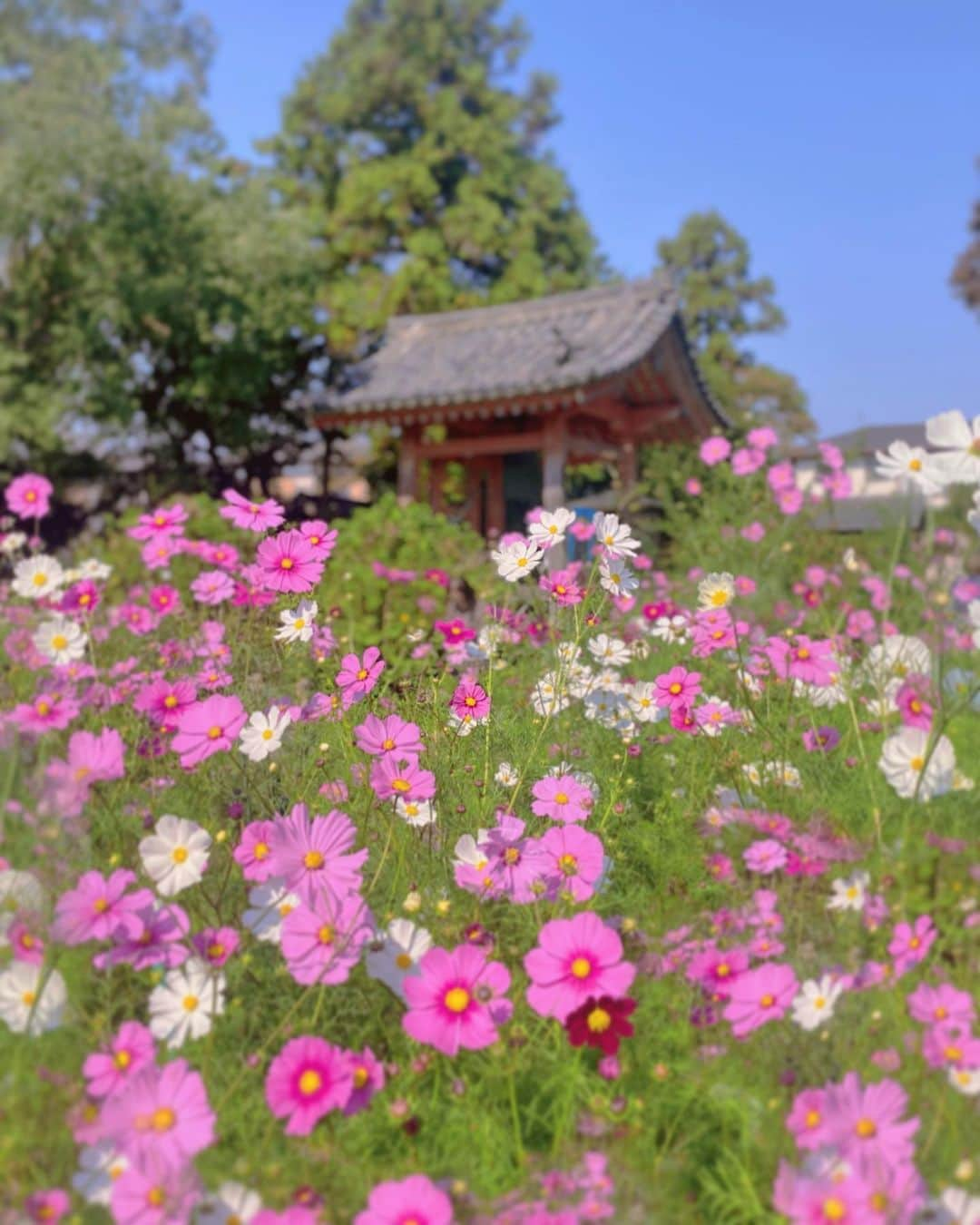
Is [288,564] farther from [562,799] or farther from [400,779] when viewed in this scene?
[562,799]

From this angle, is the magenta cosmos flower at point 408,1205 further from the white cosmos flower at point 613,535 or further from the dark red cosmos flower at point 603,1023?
the white cosmos flower at point 613,535

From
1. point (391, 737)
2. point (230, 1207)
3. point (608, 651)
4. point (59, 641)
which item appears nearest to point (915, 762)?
point (391, 737)

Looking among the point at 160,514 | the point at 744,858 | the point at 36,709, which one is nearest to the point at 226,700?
the point at 36,709

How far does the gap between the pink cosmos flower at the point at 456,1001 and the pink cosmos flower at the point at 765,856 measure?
0.41 metres

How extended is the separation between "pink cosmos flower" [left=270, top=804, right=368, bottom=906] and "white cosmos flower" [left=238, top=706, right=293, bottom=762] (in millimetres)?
221

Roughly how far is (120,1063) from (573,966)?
56 cm

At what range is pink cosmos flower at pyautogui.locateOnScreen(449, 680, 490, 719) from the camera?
2137 mm

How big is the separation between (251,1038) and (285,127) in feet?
72.7

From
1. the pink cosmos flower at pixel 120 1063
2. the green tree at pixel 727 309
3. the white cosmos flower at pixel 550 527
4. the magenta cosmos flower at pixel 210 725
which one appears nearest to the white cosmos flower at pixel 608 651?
the white cosmos flower at pixel 550 527

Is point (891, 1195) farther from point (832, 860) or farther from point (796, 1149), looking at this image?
point (832, 860)

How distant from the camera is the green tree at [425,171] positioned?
19.0 metres

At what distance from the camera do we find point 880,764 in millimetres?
1457

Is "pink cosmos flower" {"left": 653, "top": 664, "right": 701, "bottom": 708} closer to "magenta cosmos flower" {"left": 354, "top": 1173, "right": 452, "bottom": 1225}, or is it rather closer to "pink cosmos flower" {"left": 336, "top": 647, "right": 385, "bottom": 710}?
"pink cosmos flower" {"left": 336, "top": 647, "right": 385, "bottom": 710}

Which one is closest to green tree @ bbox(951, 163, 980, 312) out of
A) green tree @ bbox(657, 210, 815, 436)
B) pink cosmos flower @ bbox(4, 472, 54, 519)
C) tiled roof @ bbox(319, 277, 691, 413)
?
green tree @ bbox(657, 210, 815, 436)
